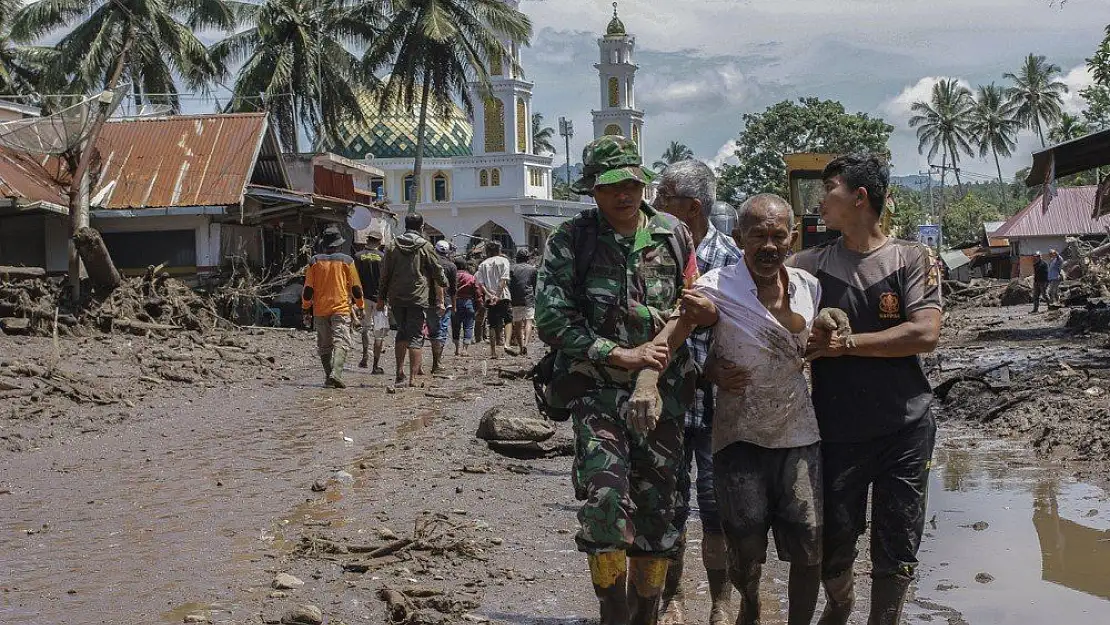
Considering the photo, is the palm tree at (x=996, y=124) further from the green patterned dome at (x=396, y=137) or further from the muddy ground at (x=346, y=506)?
the muddy ground at (x=346, y=506)

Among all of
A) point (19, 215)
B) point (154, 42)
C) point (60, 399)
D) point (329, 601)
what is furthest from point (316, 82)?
point (329, 601)

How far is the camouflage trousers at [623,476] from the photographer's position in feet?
13.4

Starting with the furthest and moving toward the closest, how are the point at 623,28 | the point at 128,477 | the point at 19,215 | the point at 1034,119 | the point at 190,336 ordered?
the point at 1034,119 < the point at 623,28 < the point at 19,215 < the point at 190,336 < the point at 128,477

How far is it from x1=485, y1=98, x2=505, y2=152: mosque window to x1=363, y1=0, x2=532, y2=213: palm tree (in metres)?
27.0

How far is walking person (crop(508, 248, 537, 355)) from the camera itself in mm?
18359

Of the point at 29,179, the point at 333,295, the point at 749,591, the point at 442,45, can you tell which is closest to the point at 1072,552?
the point at 749,591

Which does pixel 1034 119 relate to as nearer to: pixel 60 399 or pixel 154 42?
pixel 154 42

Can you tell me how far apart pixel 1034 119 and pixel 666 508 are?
87.6 meters

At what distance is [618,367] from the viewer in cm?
415

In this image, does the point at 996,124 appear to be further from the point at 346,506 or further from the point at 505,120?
the point at 346,506

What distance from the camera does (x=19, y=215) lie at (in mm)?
21938

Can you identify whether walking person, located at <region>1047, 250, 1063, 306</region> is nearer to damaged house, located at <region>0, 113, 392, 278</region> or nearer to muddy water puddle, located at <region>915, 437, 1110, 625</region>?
damaged house, located at <region>0, 113, 392, 278</region>

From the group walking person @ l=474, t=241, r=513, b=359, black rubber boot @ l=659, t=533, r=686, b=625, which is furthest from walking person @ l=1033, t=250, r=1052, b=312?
black rubber boot @ l=659, t=533, r=686, b=625

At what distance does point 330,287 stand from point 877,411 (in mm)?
9250
